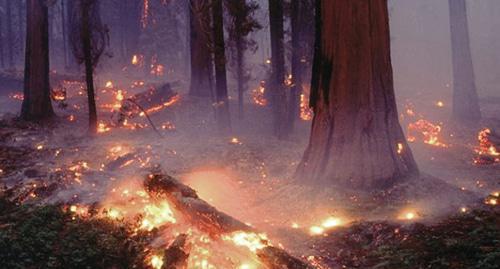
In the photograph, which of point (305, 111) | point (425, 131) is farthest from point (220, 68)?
point (425, 131)

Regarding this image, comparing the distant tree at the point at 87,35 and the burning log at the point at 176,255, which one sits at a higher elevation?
the distant tree at the point at 87,35

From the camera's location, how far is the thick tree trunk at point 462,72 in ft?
60.1

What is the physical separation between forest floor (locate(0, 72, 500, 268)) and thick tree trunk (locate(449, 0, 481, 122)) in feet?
8.71

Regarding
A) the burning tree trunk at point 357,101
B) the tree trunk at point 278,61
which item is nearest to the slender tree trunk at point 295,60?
the tree trunk at point 278,61

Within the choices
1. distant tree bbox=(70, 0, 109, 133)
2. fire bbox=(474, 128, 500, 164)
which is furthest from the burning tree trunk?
distant tree bbox=(70, 0, 109, 133)

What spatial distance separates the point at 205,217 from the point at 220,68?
832cm

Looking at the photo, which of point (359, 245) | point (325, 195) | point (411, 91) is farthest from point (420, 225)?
point (411, 91)

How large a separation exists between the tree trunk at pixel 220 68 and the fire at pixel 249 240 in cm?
868

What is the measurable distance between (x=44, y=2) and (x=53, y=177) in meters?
9.26

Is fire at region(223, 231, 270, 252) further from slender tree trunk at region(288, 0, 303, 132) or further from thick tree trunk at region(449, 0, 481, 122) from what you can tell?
thick tree trunk at region(449, 0, 481, 122)

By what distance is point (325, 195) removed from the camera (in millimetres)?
8477

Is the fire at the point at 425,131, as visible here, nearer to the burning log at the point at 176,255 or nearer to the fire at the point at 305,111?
the fire at the point at 305,111

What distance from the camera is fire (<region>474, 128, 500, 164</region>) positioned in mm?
12117

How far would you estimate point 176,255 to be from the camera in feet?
19.7
